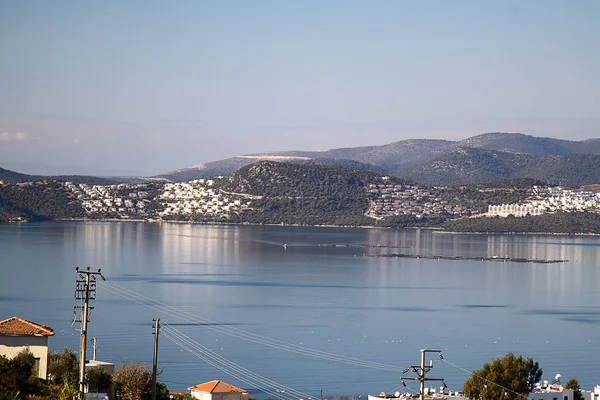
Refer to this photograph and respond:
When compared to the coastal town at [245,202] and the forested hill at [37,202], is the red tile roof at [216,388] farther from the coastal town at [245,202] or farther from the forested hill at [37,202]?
the coastal town at [245,202]

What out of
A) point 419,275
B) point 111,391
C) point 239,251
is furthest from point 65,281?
point 111,391

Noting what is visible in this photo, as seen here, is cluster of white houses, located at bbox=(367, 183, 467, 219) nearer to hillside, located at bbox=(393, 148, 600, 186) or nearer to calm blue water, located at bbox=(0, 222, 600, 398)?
hillside, located at bbox=(393, 148, 600, 186)

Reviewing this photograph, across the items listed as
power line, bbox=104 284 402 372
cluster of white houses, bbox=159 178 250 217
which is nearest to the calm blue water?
power line, bbox=104 284 402 372

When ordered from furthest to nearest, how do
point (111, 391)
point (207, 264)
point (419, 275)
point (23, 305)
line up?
point (207, 264) < point (419, 275) < point (23, 305) < point (111, 391)

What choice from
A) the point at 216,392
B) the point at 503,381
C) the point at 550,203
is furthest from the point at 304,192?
the point at 216,392

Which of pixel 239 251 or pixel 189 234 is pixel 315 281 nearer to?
pixel 239 251

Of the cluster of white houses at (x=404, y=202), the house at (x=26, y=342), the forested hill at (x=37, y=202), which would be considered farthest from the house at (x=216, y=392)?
the cluster of white houses at (x=404, y=202)
